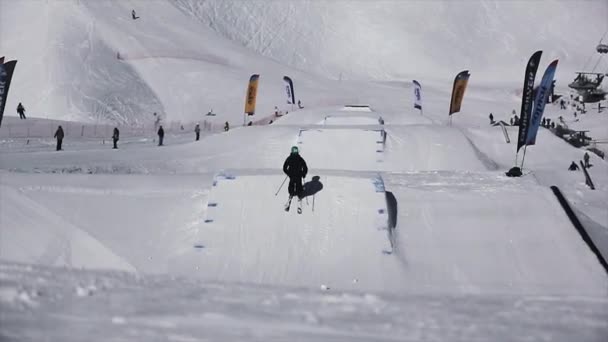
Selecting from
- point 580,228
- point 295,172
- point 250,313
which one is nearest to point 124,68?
point 295,172

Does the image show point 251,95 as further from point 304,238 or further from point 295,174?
point 304,238

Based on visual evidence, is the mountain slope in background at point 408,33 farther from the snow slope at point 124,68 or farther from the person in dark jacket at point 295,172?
the person in dark jacket at point 295,172

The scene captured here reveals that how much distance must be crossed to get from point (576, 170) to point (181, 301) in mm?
22399

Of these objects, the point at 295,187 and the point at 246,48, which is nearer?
the point at 295,187

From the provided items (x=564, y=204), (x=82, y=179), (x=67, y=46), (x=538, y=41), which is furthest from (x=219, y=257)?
(x=538, y=41)

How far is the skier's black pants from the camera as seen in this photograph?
13922mm

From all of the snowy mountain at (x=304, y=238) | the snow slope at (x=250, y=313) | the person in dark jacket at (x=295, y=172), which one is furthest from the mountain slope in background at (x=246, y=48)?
the snow slope at (x=250, y=313)

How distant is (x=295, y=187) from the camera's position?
1402cm

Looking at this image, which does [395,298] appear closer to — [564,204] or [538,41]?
[564,204]

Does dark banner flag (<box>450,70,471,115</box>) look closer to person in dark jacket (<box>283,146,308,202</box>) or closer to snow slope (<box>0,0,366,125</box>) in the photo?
snow slope (<box>0,0,366,125</box>)

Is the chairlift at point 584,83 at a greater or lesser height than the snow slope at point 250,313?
greater

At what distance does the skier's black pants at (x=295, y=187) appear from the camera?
1392 centimetres

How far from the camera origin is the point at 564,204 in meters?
14.5

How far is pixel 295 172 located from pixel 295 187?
0.26 m
